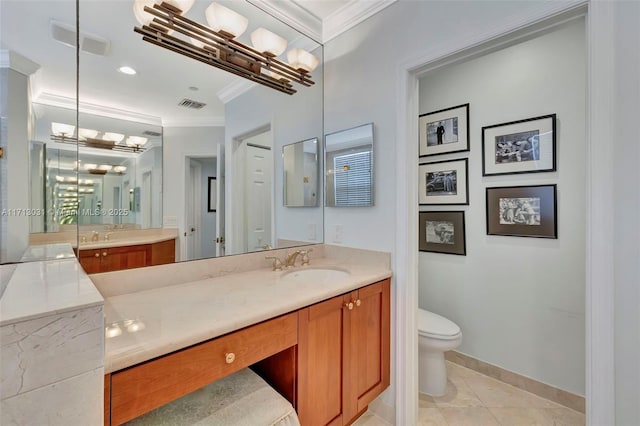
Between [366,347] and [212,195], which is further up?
[212,195]

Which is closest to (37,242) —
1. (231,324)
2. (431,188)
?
(231,324)

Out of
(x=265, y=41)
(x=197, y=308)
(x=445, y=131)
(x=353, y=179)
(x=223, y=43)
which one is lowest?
(x=197, y=308)

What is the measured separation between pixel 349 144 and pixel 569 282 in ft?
5.53

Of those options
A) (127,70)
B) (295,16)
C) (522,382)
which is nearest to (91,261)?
(127,70)

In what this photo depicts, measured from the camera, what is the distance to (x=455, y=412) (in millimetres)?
1690

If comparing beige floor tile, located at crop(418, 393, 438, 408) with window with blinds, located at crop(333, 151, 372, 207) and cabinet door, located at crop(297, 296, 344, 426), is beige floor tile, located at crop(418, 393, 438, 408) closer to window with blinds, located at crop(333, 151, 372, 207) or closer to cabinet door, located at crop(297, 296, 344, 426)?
cabinet door, located at crop(297, 296, 344, 426)

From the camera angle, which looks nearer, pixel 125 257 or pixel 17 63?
pixel 17 63

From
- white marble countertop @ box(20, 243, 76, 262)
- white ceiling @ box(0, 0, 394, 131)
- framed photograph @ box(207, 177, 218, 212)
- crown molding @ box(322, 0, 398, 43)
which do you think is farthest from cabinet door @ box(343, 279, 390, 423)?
crown molding @ box(322, 0, 398, 43)

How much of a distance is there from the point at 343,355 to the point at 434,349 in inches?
33.4

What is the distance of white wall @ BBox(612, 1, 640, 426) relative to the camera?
36.8 inches

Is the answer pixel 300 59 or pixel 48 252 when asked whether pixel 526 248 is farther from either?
pixel 48 252

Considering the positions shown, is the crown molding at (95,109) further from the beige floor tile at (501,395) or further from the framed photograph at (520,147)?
the beige floor tile at (501,395)

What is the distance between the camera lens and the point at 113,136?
1215 millimetres

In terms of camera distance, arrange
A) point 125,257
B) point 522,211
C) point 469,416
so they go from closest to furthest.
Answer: point 125,257 → point 469,416 → point 522,211
